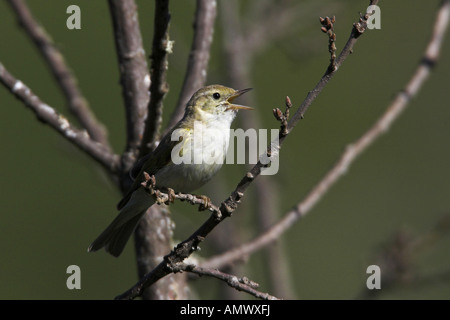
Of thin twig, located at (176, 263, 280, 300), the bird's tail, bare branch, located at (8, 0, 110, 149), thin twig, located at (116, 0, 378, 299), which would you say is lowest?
thin twig, located at (176, 263, 280, 300)

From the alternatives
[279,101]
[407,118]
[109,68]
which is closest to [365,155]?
[407,118]

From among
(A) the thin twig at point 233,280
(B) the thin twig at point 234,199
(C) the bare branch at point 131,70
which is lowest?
(A) the thin twig at point 233,280

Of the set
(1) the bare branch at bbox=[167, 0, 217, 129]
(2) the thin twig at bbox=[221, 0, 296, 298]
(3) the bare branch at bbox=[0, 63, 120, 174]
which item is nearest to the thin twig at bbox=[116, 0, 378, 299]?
(3) the bare branch at bbox=[0, 63, 120, 174]

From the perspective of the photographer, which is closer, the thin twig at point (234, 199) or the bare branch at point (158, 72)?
the thin twig at point (234, 199)

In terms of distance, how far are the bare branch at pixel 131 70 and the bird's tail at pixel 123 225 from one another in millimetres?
154

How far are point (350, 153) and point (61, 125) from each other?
135cm

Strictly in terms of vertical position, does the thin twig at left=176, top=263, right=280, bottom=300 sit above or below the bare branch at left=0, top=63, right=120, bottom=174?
below

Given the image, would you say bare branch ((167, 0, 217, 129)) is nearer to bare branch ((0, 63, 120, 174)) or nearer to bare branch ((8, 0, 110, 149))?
bare branch ((0, 63, 120, 174))

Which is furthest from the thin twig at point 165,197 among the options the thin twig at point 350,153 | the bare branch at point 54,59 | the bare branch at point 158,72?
the bare branch at point 54,59

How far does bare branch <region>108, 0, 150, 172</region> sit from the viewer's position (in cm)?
291

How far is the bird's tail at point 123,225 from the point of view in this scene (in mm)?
2852

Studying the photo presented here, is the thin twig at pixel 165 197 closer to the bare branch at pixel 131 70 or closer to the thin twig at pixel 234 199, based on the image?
the thin twig at pixel 234 199

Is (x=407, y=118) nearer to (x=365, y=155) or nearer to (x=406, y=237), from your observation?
(x=365, y=155)

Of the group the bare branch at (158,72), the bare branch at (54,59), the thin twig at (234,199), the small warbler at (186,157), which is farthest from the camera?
the bare branch at (54,59)
